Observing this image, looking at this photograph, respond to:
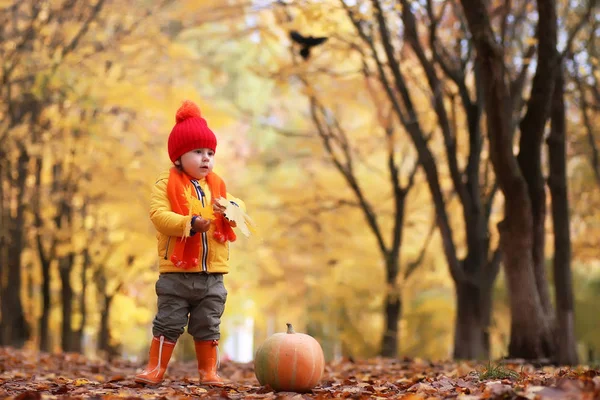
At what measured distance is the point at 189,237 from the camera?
5.32 meters

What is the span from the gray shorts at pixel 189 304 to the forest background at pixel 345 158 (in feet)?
11.9

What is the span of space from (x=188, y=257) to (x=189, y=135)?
85cm

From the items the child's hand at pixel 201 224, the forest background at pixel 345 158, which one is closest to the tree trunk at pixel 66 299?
the forest background at pixel 345 158

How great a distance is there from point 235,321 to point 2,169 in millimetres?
15188

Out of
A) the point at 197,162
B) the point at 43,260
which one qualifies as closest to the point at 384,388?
the point at 197,162

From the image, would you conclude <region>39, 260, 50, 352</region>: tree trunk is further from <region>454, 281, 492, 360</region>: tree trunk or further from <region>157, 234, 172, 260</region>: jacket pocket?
<region>157, 234, 172, 260</region>: jacket pocket

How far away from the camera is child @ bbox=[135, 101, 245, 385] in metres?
5.31

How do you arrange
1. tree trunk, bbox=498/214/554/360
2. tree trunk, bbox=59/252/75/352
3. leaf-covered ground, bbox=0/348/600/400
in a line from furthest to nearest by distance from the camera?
tree trunk, bbox=59/252/75/352 → tree trunk, bbox=498/214/554/360 → leaf-covered ground, bbox=0/348/600/400

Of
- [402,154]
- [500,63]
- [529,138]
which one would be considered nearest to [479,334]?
[529,138]

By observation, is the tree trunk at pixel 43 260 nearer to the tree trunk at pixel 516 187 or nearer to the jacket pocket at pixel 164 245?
the tree trunk at pixel 516 187

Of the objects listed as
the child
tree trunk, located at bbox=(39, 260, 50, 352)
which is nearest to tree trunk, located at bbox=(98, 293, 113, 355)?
tree trunk, located at bbox=(39, 260, 50, 352)

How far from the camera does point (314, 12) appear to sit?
899 centimetres

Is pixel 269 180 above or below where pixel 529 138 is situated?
above

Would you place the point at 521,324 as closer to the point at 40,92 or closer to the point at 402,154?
the point at 40,92
